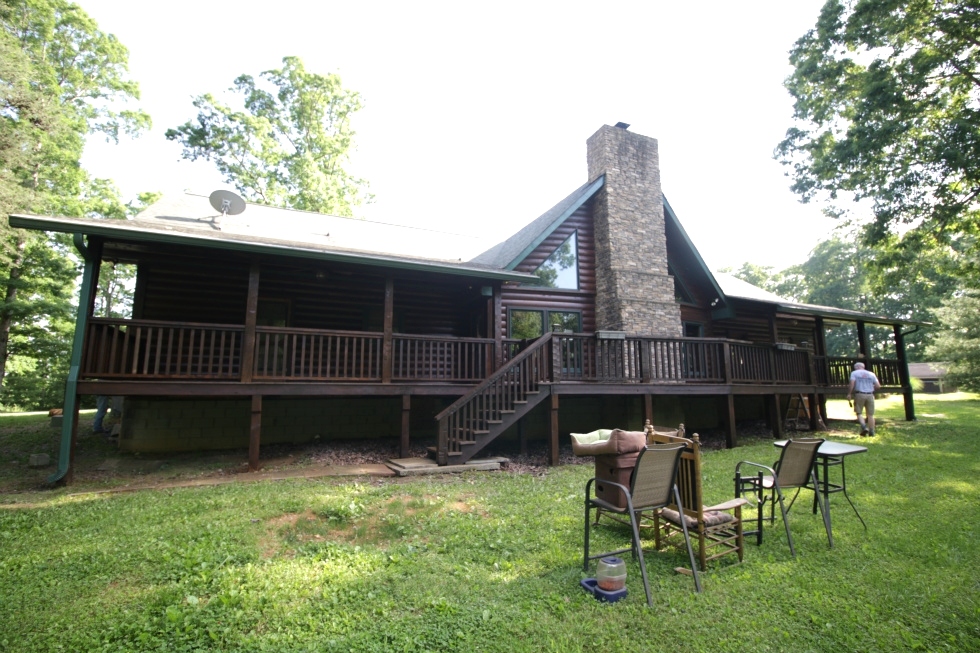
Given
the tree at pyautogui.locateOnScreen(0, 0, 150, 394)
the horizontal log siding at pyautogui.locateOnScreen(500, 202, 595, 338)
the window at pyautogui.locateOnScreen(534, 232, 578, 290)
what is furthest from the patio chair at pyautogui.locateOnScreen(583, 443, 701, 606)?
the tree at pyautogui.locateOnScreen(0, 0, 150, 394)

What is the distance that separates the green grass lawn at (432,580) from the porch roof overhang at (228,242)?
168 inches

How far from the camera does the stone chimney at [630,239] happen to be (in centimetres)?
1382

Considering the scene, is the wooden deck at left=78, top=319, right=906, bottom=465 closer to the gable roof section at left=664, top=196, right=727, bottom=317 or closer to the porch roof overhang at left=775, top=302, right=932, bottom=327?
the porch roof overhang at left=775, top=302, right=932, bottom=327

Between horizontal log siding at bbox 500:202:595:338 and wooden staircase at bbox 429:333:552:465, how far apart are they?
9.43ft

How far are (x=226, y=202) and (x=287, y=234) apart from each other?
1583 millimetres

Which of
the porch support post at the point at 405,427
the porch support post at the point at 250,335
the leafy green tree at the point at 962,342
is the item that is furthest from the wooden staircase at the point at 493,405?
the leafy green tree at the point at 962,342

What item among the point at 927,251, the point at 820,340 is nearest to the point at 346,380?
the point at 820,340

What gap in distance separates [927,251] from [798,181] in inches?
200

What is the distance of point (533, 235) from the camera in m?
13.8

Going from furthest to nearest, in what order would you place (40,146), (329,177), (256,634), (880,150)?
1. (329,177)
2. (40,146)
3. (880,150)
4. (256,634)

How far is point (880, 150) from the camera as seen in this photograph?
14.5 meters

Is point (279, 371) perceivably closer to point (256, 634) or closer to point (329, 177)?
point (256, 634)

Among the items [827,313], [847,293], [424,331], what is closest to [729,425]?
[827,313]

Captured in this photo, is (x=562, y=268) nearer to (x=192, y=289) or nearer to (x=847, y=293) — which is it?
(x=192, y=289)
